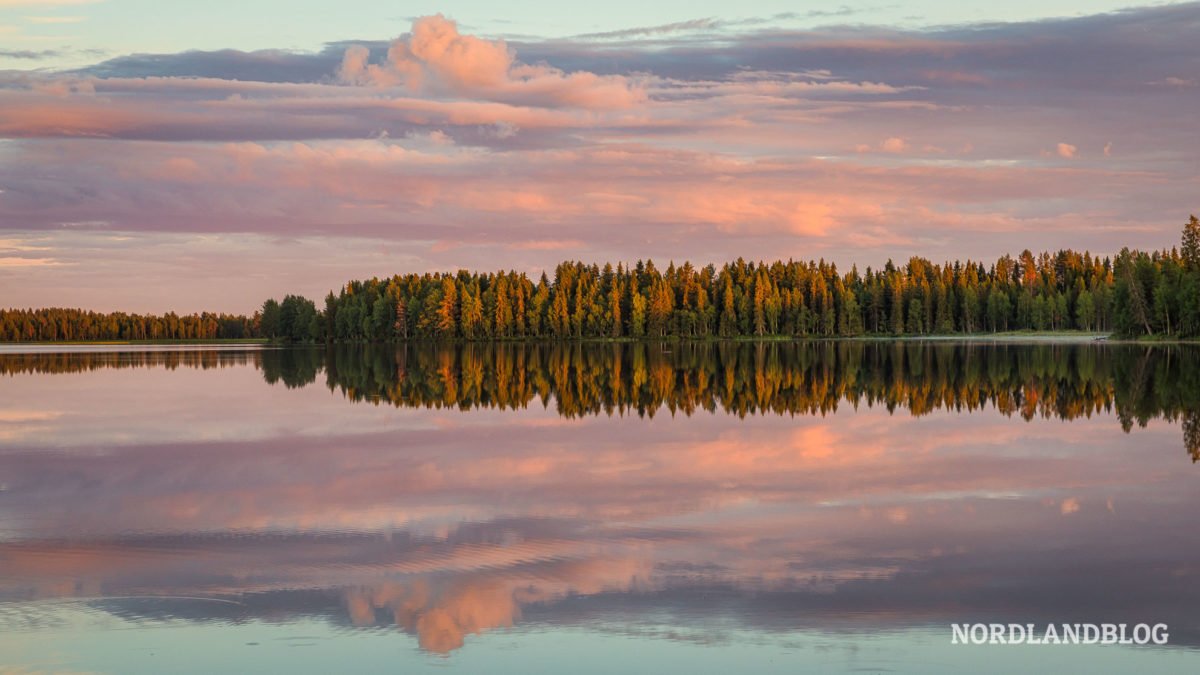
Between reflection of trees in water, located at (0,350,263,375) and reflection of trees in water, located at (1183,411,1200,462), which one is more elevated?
reflection of trees in water, located at (1183,411,1200,462)

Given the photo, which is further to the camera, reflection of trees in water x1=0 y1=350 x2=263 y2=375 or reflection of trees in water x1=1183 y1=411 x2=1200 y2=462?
reflection of trees in water x1=0 y1=350 x2=263 y2=375

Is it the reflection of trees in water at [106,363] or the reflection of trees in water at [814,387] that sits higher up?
the reflection of trees in water at [814,387]

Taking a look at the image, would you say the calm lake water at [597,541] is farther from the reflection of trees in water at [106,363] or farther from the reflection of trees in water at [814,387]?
→ the reflection of trees in water at [106,363]

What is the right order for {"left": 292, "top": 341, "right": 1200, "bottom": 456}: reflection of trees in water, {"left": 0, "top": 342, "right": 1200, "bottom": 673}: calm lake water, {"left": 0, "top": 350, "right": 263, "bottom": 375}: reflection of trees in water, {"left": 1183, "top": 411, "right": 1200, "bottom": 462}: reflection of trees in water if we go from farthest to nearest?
{"left": 0, "top": 350, "right": 263, "bottom": 375}: reflection of trees in water < {"left": 292, "top": 341, "right": 1200, "bottom": 456}: reflection of trees in water < {"left": 1183, "top": 411, "right": 1200, "bottom": 462}: reflection of trees in water < {"left": 0, "top": 342, "right": 1200, "bottom": 673}: calm lake water

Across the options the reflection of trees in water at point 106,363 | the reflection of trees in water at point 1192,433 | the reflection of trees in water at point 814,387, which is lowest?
the reflection of trees in water at point 106,363

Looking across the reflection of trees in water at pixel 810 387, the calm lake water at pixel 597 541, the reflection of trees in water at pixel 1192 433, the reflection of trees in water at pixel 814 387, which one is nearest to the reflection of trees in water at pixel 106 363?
the reflection of trees in water at pixel 810 387

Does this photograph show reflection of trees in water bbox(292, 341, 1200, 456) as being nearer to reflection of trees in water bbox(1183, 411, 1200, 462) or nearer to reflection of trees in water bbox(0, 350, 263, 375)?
reflection of trees in water bbox(1183, 411, 1200, 462)

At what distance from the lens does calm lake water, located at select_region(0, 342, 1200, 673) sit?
11.0 m

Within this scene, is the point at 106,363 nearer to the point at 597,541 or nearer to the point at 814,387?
the point at 814,387

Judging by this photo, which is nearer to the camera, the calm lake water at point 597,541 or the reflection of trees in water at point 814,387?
the calm lake water at point 597,541

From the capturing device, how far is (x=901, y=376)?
55.2 meters

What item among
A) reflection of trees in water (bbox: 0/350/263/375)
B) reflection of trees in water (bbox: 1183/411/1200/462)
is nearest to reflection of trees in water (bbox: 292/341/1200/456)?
reflection of trees in water (bbox: 1183/411/1200/462)

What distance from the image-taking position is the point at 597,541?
15672mm

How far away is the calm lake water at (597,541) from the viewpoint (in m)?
11.0
